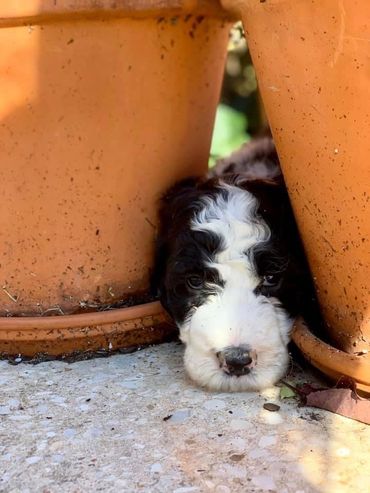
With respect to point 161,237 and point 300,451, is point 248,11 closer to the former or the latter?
point 161,237

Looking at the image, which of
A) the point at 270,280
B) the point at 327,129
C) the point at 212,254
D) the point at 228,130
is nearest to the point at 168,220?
the point at 212,254

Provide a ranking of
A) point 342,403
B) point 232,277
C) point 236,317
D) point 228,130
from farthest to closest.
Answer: point 228,130 < point 232,277 < point 236,317 < point 342,403

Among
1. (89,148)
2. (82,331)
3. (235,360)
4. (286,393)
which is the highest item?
(89,148)

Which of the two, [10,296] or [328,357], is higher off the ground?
[328,357]

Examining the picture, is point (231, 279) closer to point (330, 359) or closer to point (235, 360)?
point (235, 360)

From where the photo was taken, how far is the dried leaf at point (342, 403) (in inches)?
93.7

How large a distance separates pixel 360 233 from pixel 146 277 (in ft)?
3.36

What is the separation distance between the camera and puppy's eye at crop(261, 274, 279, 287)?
107 inches

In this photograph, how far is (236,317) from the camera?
257cm

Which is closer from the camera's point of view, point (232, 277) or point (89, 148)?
point (232, 277)

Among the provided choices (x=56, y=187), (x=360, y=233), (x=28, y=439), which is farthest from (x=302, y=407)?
(x=56, y=187)

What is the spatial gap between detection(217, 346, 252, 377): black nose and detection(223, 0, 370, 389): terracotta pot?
0.23 meters

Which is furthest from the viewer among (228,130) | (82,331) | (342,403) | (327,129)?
(228,130)

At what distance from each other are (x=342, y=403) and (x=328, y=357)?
16cm
